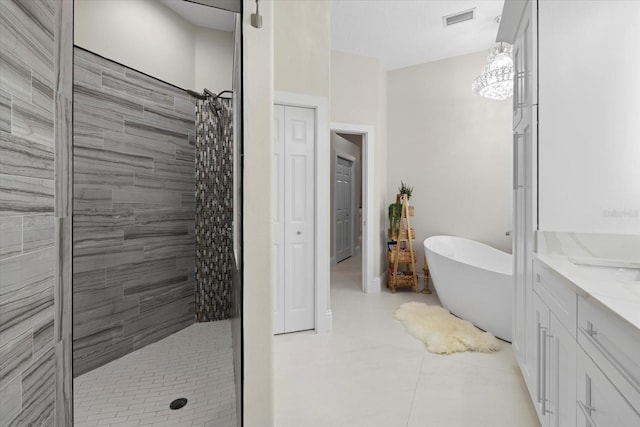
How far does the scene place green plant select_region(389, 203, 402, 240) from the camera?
4.13 meters

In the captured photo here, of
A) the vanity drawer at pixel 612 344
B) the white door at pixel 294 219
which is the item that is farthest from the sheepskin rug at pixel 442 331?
the vanity drawer at pixel 612 344

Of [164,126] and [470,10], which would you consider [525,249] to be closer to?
[164,126]

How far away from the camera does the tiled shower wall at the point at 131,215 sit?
4.83ft

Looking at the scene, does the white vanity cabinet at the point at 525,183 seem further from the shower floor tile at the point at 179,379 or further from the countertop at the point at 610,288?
the shower floor tile at the point at 179,379

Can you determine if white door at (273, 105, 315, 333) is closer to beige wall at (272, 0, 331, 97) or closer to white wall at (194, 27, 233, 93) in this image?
beige wall at (272, 0, 331, 97)

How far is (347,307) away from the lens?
3.54 m

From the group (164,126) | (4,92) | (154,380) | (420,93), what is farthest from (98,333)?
(420,93)

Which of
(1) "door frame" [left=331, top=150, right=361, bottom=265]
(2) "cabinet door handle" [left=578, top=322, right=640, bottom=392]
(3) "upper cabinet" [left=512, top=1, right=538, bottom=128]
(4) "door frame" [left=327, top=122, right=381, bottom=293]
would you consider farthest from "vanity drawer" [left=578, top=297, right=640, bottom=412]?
(1) "door frame" [left=331, top=150, right=361, bottom=265]

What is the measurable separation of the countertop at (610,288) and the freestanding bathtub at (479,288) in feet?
3.59

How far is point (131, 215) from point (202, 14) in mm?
987

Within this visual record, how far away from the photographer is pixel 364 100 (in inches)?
160

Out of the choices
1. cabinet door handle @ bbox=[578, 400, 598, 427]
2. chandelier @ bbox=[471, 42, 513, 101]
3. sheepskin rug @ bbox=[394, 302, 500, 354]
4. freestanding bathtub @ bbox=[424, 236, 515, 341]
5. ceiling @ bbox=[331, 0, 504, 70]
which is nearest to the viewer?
cabinet door handle @ bbox=[578, 400, 598, 427]

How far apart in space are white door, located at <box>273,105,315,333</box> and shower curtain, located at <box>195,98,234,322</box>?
118cm

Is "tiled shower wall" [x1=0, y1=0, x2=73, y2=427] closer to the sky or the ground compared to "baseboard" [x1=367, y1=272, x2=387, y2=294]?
closer to the sky
